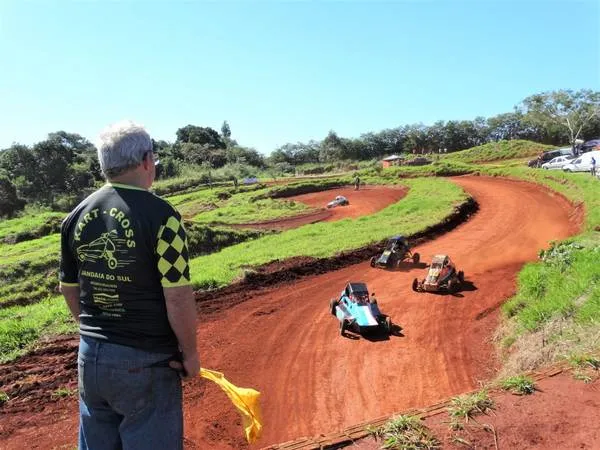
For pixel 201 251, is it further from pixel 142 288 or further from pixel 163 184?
pixel 163 184


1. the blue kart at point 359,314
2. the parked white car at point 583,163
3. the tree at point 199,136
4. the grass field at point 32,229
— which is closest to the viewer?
the blue kart at point 359,314

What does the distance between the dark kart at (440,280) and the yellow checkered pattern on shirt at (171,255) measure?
11820 millimetres

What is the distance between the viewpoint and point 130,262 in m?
2.78

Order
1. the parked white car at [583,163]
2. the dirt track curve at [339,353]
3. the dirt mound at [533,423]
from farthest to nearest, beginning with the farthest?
the parked white car at [583,163], the dirt track curve at [339,353], the dirt mound at [533,423]

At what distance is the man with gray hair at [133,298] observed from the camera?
2.77 metres

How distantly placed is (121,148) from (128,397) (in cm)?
144

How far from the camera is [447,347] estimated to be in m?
10.5

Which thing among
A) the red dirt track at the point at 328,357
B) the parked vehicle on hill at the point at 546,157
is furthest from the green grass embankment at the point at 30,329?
the parked vehicle on hill at the point at 546,157

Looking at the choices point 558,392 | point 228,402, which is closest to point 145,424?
point 558,392

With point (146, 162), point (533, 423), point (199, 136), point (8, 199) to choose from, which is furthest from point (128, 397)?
point (199, 136)

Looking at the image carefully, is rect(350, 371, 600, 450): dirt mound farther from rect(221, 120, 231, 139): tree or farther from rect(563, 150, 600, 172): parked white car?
rect(221, 120, 231, 139): tree

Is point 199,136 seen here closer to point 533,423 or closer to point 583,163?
point 583,163

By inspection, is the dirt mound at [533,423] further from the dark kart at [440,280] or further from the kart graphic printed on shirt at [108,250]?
the dark kart at [440,280]

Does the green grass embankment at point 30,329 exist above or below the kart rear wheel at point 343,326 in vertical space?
above
